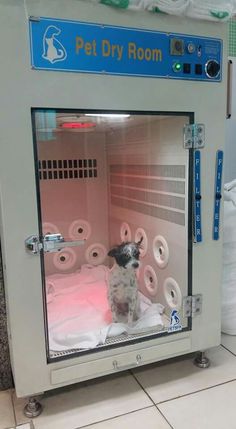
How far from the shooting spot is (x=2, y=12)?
111 cm

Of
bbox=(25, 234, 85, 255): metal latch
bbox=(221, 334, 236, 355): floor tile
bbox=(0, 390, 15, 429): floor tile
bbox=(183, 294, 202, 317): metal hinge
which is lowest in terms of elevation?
bbox=(221, 334, 236, 355): floor tile

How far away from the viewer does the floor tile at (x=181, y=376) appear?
4.99 feet

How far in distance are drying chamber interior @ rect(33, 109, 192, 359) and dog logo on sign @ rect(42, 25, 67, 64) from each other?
0.73 feet

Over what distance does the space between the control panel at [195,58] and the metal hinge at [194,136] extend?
20 centimetres

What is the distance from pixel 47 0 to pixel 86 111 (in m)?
0.39

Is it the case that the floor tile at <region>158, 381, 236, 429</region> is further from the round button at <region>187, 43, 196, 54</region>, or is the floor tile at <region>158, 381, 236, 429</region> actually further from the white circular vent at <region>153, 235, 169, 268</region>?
the round button at <region>187, 43, 196, 54</region>

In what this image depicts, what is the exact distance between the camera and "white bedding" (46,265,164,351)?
4.89 ft

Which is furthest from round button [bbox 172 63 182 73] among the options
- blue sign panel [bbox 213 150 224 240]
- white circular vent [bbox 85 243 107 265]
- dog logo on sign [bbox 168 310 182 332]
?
dog logo on sign [bbox 168 310 182 332]

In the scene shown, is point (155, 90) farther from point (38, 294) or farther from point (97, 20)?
point (38, 294)

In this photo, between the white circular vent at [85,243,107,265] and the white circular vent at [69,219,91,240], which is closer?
the white circular vent at [69,219,91,240]

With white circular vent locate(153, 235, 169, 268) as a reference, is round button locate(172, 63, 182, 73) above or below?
above

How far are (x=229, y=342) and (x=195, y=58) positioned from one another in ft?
5.05

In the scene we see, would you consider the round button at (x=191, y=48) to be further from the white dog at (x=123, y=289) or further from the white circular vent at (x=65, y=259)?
the white circular vent at (x=65, y=259)

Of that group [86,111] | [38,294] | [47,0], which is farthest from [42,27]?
[38,294]
